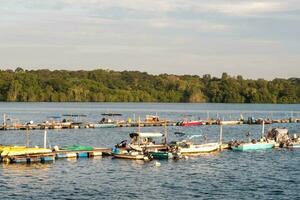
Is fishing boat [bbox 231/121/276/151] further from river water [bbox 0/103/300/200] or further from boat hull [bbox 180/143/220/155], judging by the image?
boat hull [bbox 180/143/220/155]

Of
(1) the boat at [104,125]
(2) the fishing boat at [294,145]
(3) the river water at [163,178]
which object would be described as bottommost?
(3) the river water at [163,178]

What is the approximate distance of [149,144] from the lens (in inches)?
3258

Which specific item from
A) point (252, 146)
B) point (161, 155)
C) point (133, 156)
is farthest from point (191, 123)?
point (133, 156)

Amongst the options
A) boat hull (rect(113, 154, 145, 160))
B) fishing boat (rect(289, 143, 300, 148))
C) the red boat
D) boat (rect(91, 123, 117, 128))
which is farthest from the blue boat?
the red boat

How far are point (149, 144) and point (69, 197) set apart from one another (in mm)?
31882

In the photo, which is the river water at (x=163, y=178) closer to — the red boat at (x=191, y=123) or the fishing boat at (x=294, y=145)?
the fishing boat at (x=294, y=145)

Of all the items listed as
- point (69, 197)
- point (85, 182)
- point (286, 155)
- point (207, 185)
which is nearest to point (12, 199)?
point (69, 197)

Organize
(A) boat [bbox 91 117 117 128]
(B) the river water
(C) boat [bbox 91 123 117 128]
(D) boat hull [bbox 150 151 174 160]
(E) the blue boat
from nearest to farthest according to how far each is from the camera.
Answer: (B) the river water
(D) boat hull [bbox 150 151 174 160]
(E) the blue boat
(C) boat [bbox 91 123 117 128]
(A) boat [bbox 91 117 117 128]

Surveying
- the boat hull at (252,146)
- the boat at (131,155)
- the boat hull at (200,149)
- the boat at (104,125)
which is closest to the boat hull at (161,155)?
the boat at (131,155)

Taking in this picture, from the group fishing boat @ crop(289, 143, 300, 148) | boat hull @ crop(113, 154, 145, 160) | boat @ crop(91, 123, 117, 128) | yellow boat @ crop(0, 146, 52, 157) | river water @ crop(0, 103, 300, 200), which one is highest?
boat @ crop(91, 123, 117, 128)

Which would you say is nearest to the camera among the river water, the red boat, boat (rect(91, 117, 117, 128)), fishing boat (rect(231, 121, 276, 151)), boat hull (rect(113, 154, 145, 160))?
the river water

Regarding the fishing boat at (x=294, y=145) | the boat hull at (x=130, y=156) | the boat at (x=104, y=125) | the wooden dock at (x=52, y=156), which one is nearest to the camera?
the wooden dock at (x=52, y=156)

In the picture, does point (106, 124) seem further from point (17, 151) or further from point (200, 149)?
point (17, 151)

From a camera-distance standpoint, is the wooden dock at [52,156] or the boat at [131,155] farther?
the boat at [131,155]
